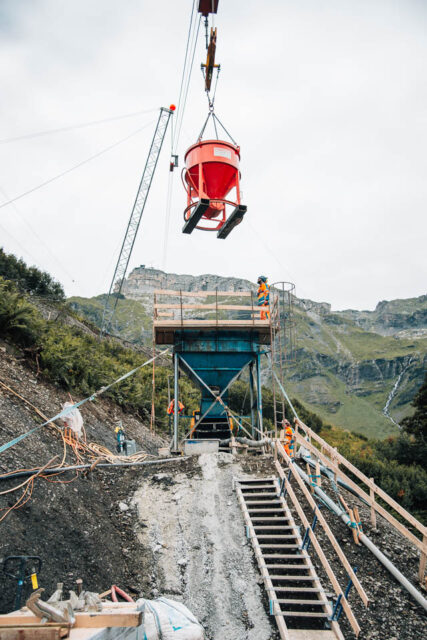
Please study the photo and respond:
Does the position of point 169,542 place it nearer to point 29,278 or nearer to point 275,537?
point 275,537

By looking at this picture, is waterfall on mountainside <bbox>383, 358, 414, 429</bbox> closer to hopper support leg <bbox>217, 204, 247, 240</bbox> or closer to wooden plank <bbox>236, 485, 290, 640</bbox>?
hopper support leg <bbox>217, 204, 247, 240</bbox>

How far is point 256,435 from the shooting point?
16.3 meters

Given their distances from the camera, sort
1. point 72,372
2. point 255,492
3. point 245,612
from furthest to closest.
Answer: point 72,372, point 255,492, point 245,612

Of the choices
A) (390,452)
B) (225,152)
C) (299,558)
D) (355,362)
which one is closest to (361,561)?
(299,558)

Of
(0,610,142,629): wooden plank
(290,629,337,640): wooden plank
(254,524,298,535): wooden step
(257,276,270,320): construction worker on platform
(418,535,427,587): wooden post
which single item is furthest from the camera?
(257,276,270,320): construction worker on platform

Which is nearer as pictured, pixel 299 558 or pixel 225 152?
pixel 299 558

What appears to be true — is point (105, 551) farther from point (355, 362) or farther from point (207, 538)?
point (355, 362)

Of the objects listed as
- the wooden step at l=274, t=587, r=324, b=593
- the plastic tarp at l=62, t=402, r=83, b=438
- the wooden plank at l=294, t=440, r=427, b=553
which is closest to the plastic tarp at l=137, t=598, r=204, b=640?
the wooden step at l=274, t=587, r=324, b=593

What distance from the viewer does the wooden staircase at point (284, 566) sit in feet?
21.5

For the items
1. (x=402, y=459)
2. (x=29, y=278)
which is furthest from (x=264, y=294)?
(x=29, y=278)

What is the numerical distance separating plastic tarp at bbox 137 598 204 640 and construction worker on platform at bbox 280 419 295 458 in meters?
8.24

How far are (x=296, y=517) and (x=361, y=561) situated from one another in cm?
160

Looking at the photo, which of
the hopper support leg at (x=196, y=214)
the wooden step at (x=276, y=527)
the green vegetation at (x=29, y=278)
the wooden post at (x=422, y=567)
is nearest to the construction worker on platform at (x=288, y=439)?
the wooden step at (x=276, y=527)

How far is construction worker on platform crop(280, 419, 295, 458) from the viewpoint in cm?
1360
